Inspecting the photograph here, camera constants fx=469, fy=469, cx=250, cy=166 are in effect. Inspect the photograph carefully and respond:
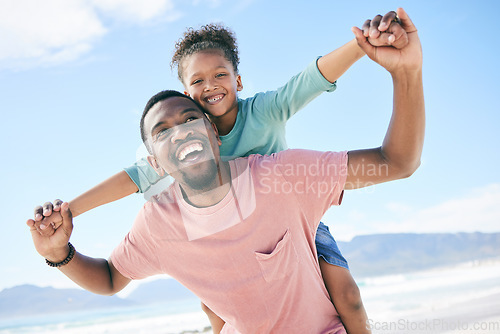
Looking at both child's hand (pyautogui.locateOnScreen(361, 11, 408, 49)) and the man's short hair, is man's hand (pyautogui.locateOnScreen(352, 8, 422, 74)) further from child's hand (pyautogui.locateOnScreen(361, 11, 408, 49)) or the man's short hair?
the man's short hair

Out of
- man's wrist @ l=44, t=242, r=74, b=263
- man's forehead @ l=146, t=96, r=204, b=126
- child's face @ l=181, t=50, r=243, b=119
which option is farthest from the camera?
child's face @ l=181, t=50, r=243, b=119

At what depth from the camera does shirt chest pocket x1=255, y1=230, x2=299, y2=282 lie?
7.67 feet

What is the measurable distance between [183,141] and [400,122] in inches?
45.0

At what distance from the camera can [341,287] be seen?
2588mm

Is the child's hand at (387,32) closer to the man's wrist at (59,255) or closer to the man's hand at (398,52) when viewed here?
the man's hand at (398,52)

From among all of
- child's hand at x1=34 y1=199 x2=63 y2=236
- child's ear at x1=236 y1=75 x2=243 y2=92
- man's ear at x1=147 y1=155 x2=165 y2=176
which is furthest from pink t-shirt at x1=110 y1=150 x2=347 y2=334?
child's ear at x1=236 y1=75 x2=243 y2=92

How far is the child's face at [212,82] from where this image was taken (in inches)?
128

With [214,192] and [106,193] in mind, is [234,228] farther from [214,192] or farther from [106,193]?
[106,193]

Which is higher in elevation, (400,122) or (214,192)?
(400,122)

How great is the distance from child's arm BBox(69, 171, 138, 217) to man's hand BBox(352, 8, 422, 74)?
6.08 ft

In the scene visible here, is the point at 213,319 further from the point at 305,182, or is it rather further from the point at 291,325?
the point at 305,182

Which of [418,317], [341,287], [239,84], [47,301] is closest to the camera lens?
[341,287]

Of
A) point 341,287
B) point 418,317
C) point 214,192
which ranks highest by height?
point 214,192

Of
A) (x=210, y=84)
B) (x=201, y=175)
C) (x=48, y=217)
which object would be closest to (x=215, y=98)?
(x=210, y=84)
